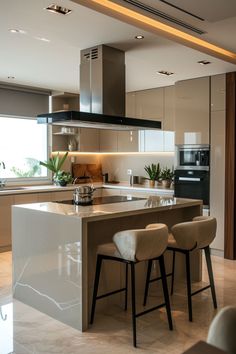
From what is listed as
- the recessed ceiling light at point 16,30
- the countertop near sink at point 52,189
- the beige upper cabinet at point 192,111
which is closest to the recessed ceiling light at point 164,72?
the beige upper cabinet at point 192,111

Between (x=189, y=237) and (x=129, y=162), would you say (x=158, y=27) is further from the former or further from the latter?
(x=129, y=162)

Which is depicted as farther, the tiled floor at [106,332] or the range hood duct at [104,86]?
the range hood duct at [104,86]

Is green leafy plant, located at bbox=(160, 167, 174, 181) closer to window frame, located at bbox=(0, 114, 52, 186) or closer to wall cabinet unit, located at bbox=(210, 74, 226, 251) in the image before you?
wall cabinet unit, located at bbox=(210, 74, 226, 251)

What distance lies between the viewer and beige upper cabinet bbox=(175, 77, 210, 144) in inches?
207

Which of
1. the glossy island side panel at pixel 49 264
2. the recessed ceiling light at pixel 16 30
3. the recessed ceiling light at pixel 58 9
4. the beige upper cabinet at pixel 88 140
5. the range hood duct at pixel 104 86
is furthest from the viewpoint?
the beige upper cabinet at pixel 88 140

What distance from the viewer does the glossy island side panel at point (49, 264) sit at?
3.01 meters

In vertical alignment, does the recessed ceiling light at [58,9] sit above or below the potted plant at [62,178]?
above

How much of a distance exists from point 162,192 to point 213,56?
228 cm

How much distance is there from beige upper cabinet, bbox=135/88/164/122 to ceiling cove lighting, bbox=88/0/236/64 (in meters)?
1.80

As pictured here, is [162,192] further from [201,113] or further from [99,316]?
[99,316]

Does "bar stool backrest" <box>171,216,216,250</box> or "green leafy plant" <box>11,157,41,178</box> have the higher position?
"green leafy plant" <box>11,157,41,178</box>

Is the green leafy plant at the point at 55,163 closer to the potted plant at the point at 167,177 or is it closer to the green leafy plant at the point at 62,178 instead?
the green leafy plant at the point at 62,178

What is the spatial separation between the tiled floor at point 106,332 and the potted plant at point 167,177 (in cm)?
269

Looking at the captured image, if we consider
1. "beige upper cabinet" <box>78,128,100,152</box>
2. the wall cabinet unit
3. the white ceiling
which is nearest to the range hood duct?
the white ceiling
